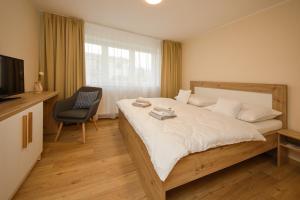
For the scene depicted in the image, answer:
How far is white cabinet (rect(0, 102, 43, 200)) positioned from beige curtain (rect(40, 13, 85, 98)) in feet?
5.10

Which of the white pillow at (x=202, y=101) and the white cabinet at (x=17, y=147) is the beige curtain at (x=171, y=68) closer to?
the white pillow at (x=202, y=101)

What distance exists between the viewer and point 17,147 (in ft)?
4.12

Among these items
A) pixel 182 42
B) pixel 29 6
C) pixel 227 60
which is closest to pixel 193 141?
pixel 227 60

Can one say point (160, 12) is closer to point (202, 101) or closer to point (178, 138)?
point (202, 101)

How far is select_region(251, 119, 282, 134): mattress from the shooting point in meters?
1.80

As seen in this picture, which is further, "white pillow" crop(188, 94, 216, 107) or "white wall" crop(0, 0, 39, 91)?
"white pillow" crop(188, 94, 216, 107)

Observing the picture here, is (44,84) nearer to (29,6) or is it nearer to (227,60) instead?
(29,6)

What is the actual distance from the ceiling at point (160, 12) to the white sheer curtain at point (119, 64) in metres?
0.34

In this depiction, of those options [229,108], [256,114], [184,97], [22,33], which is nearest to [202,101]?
[184,97]

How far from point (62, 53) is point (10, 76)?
5.35ft

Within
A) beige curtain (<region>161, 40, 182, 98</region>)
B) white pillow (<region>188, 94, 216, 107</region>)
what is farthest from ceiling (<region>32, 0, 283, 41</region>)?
white pillow (<region>188, 94, 216, 107</region>)

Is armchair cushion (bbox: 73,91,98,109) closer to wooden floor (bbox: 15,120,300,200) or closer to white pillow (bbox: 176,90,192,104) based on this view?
wooden floor (bbox: 15,120,300,200)

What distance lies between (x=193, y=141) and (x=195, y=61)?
3.17 m

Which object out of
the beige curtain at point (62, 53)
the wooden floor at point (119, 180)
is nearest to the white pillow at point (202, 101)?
the wooden floor at point (119, 180)
